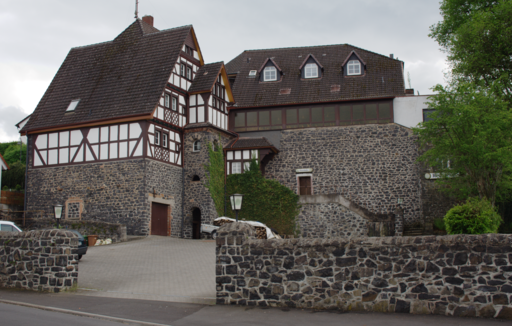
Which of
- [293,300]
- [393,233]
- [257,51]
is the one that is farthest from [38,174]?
[293,300]

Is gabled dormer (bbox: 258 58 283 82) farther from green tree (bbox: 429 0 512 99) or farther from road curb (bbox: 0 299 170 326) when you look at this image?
road curb (bbox: 0 299 170 326)

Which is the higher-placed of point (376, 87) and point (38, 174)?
point (376, 87)

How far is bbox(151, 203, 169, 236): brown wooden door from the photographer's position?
26.7 meters

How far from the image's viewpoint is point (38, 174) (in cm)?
2923

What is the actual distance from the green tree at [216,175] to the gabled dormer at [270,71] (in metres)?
6.04

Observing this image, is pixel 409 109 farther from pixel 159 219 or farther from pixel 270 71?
pixel 159 219

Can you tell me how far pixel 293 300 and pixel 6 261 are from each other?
7.96 m

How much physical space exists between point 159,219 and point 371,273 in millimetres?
18664

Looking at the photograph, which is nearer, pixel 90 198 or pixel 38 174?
pixel 90 198

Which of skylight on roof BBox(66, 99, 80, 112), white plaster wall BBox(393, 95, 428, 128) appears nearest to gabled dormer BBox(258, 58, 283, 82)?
white plaster wall BBox(393, 95, 428, 128)

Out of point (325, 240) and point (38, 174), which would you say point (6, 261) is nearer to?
point (325, 240)

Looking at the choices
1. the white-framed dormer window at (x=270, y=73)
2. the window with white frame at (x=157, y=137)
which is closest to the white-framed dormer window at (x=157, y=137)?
the window with white frame at (x=157, y=137)

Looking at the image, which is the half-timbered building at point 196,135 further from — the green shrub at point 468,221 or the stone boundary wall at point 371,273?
the stone boundary wall at point 371,273

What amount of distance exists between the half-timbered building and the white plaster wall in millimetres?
341
